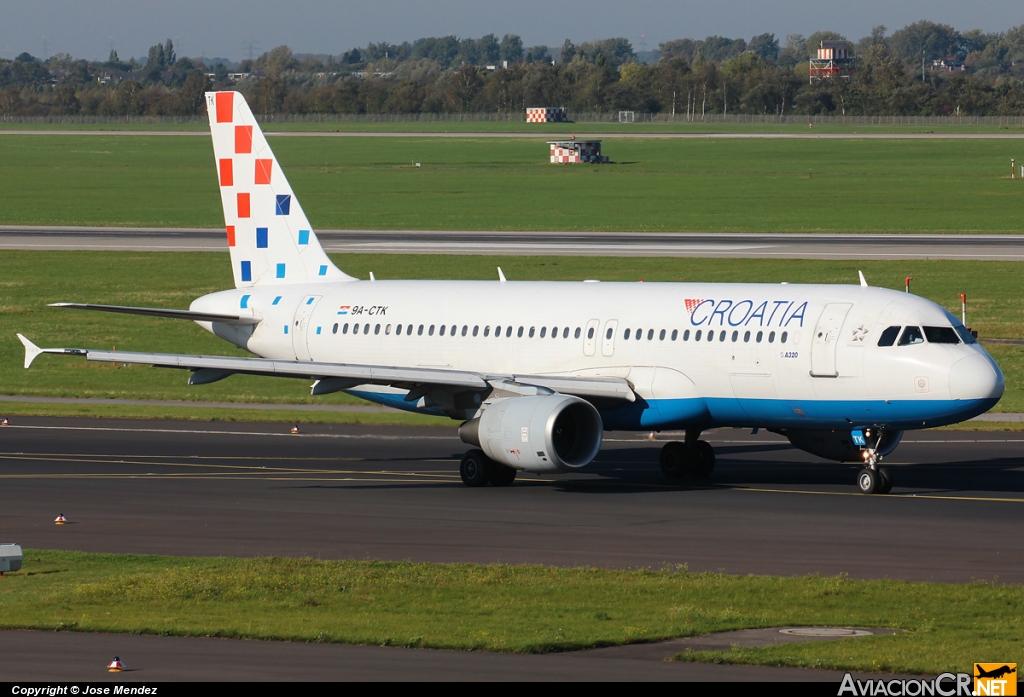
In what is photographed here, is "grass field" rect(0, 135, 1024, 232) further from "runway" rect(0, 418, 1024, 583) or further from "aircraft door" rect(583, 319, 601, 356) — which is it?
"aircraft door" rect(583, 319, 601, 356)

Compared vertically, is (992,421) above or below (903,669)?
below

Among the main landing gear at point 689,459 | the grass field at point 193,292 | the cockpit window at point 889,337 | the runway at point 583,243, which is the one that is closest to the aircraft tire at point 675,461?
the main landing gear at point 689,459

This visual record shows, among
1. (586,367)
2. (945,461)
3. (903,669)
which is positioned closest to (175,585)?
(903,669)

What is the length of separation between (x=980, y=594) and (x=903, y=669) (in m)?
5.93

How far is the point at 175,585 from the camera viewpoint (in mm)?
24875

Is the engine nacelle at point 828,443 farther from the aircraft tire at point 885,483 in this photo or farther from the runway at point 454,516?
the aircraft tire at point 885,483

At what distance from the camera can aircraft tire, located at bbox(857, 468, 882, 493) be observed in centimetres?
3559

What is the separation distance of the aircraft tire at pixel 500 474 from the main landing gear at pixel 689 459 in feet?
12.8

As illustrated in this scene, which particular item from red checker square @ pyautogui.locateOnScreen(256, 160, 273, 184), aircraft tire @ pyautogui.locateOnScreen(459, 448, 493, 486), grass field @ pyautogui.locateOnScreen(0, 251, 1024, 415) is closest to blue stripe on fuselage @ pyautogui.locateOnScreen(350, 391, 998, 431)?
aircraft tire @ pyautogui.locateOnScreen(459, 448, 493, 486)

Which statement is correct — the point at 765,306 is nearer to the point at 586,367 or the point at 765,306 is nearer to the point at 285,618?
the point at 586,367

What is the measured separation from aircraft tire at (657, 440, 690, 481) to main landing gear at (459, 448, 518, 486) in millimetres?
4118

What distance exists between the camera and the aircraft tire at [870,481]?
1401 inches

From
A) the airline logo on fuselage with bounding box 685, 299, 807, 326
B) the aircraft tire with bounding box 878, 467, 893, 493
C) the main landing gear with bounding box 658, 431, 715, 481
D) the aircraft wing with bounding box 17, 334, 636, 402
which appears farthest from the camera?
the main landing gear with bounding box 658, 431, 715, 481

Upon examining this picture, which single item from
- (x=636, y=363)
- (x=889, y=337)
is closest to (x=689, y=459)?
(x=636, y=363)
